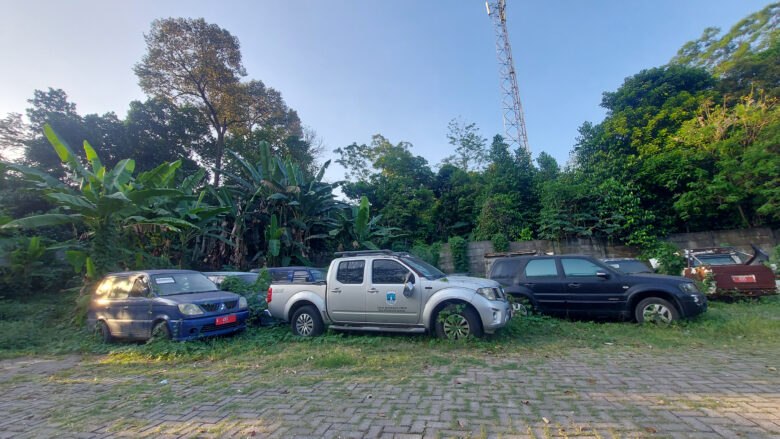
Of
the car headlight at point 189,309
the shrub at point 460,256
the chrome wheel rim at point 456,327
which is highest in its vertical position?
the shrub at point 460,256

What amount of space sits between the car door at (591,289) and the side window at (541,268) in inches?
9.1

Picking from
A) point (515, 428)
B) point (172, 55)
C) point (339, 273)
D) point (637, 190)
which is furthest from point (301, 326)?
point (172, 55)

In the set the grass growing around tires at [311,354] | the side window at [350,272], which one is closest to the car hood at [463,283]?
the grass growing around tires at [311,354]

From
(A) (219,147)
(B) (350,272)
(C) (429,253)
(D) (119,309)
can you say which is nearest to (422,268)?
(B) (350,272)

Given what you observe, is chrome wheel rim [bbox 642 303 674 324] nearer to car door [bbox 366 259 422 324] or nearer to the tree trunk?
car door [bbox 366 259 422 324]

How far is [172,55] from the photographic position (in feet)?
72.6

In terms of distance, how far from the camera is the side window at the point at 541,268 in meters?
7.87

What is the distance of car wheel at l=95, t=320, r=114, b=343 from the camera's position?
288 inches

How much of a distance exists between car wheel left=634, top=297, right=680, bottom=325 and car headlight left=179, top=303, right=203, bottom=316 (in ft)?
29.4

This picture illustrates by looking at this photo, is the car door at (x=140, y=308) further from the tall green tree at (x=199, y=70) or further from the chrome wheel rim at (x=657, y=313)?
the tall green tree at (x=199, y=70)

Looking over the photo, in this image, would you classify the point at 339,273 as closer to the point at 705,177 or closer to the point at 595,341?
the point at 595,341

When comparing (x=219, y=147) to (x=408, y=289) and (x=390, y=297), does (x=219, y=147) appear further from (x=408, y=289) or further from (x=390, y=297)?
(x=408, y=289)

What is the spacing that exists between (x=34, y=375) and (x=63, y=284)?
939 cm

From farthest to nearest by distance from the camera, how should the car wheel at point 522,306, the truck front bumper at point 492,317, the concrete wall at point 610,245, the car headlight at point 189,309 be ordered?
the concrete wall at point 610,245 → the car wheel at point 522,306 → the car headlight at point 189,309 → the truck front bumper at point 492,317
